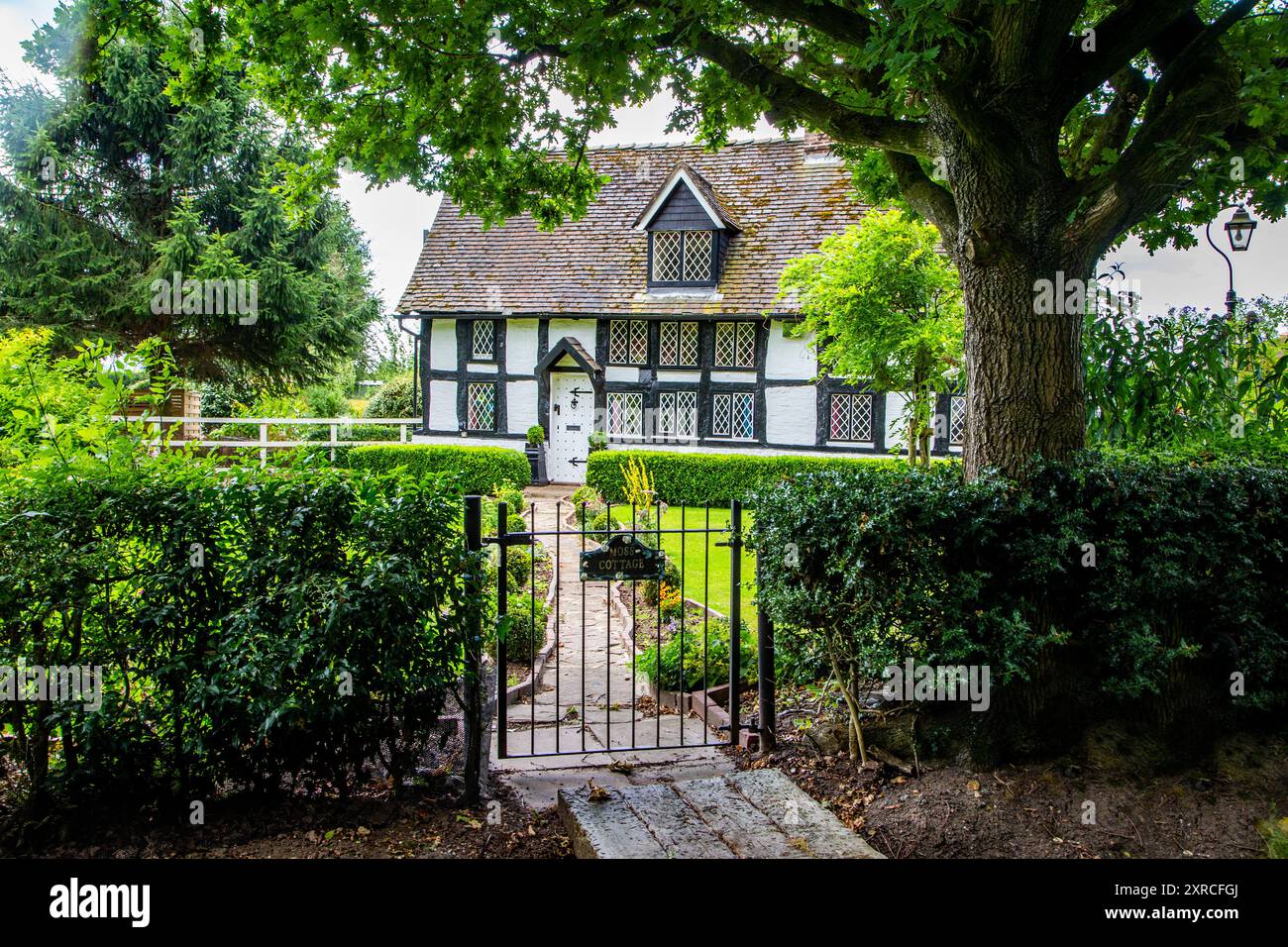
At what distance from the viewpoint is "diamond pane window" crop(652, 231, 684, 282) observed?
20453 mm

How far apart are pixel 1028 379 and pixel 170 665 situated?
4966mm

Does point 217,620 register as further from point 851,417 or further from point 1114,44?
point 851,417

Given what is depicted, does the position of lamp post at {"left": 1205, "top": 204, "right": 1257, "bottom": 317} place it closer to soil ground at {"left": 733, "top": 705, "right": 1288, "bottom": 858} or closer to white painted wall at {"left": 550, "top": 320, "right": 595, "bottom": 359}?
soil ground at {"left": 733, "top": 705, "right": 1288, "bottom": 858}

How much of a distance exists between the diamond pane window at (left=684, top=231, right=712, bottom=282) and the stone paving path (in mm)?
13511

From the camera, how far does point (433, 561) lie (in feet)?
15.0

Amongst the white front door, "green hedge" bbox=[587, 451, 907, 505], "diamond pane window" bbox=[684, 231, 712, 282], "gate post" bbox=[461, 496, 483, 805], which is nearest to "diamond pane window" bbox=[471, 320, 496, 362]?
the white front door

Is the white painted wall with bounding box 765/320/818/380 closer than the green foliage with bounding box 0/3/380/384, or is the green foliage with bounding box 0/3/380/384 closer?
the white painted wall with bounding box 765/320/818/380

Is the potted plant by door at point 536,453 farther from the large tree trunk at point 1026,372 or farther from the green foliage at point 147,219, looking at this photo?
the large tree trunk at point 1026,372

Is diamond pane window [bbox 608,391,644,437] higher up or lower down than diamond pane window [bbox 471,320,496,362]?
lower down

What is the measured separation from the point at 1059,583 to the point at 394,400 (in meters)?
27.5

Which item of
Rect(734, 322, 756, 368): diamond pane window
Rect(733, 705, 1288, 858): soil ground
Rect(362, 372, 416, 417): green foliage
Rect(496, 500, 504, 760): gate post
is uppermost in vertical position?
Rect(734, 322, 756, 368): diamond pane window

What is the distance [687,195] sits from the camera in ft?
66.3

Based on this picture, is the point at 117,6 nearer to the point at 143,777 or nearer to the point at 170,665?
the point at 170,665
